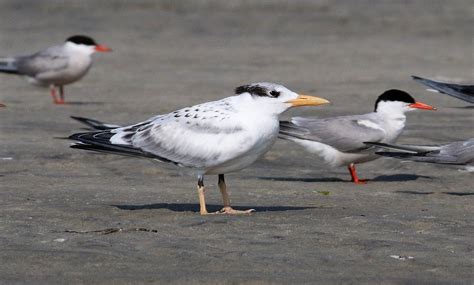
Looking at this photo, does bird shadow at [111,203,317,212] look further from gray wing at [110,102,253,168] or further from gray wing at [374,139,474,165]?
gray wing at [374,139,474,165]

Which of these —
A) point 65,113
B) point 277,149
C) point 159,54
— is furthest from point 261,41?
point 277,149

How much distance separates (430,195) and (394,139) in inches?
52.8

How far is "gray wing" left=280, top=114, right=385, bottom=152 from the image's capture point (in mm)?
8750

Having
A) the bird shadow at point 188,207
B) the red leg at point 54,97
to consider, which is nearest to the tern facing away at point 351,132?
the bird shadow at point 188,207

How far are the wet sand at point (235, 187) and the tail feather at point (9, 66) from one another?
0.21 metres

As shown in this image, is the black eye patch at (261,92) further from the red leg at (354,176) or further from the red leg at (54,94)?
the red leg at (54,94)

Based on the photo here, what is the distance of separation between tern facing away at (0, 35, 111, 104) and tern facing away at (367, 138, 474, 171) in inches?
231

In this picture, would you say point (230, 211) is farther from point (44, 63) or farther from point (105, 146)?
point (44, 63)

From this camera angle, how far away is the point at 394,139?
8.99 m

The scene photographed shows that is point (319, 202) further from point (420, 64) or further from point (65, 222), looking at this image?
point (420, 64)

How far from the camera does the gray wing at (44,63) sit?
44.8ft

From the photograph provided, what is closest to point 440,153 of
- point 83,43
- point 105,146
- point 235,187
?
point 235,187

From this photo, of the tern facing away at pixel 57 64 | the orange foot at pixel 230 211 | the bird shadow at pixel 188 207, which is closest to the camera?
the orange foot at pixel 230 211

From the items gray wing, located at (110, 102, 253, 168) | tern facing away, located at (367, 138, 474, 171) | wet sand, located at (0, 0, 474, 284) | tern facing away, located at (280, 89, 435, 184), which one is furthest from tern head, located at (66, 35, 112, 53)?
gray wing, located at (110, 102, 253, 168)
